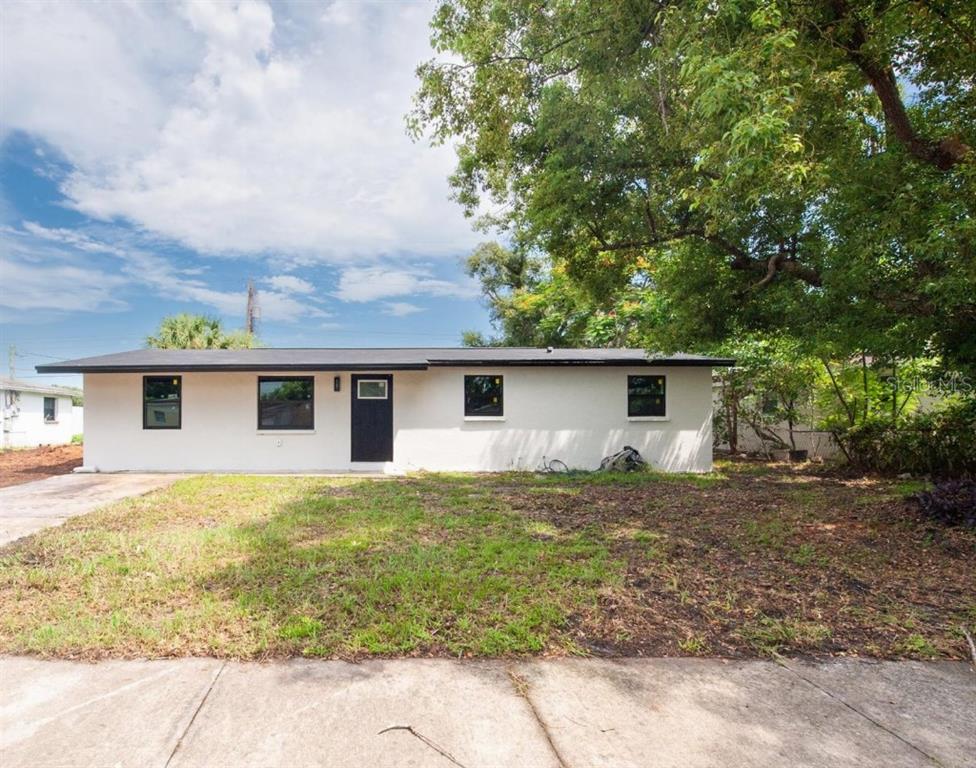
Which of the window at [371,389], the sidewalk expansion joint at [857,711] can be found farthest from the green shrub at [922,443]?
the window at [371,389]

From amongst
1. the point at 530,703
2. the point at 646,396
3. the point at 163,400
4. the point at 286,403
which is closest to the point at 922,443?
the point at 646,396

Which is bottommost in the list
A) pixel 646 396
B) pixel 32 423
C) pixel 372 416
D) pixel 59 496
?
pixel 59 496

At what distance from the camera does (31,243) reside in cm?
1912

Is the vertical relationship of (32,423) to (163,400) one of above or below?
below

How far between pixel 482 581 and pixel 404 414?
725cm

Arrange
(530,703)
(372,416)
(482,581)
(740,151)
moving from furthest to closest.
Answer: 1. (372,416)
2. (482,581)
3. (740,151)
4. (530,703)

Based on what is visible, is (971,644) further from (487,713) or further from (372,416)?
(372,416)

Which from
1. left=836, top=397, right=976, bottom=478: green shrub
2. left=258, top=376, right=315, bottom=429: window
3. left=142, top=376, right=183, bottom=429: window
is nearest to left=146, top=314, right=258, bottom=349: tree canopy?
left=142, top=376, right=183, bottom=429: window

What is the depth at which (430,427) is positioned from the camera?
1083 cm

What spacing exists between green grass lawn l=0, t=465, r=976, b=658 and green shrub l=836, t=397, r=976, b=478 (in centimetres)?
408

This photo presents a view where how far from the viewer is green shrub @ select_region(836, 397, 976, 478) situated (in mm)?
9180

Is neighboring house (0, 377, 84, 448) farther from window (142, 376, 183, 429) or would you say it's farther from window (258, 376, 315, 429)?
window (258, 376, 315, 429)

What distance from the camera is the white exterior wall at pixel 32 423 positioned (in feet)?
55.1

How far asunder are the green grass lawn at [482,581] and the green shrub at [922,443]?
4.08 meters
